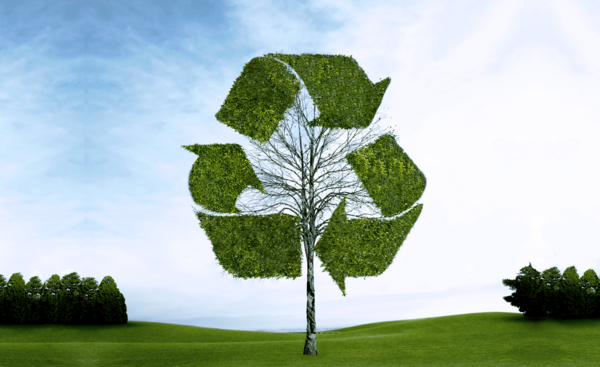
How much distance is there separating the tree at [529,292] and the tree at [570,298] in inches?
36.3

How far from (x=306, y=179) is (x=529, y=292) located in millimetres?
16611

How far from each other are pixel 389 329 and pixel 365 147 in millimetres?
17123

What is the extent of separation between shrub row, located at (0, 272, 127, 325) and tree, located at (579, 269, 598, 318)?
2972cm

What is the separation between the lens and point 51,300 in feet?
98.7

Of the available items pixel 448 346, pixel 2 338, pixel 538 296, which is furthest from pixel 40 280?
pixel 538 296

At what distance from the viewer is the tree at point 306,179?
52.1ft

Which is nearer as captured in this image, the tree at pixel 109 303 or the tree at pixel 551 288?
the tree at pixel 551 288

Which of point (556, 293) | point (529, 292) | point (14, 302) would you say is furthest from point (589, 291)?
point (14, 302)

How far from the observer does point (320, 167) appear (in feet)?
52.7

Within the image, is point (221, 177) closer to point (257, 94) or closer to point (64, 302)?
point (257, 94)

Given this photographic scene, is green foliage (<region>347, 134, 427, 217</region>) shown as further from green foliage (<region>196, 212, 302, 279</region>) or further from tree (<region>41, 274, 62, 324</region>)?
tree (<region>41, 274, 62, 324</region>)

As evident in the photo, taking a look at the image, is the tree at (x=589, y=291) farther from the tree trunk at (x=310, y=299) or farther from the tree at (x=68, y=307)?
the tree at (x=68, y=307)

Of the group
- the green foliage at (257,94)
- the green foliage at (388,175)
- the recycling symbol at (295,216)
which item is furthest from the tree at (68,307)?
the green foliage at (388,175)

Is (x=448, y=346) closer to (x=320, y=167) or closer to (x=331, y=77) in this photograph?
(x=320, y=167)
